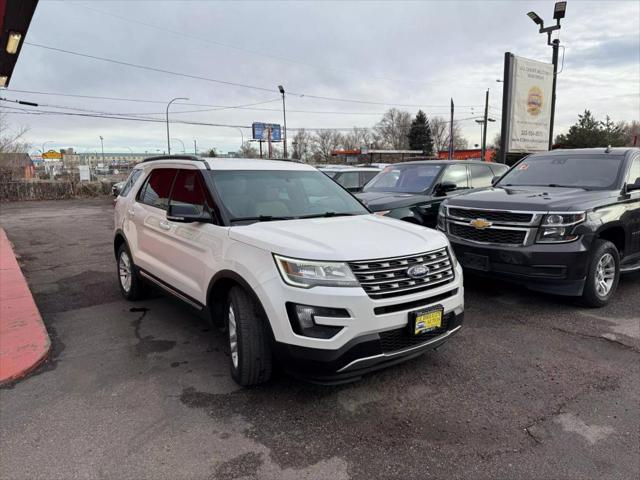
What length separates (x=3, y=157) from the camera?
34.8m

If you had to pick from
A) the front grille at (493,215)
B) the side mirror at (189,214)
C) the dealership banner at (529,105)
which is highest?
the dealership banner at (529,105)

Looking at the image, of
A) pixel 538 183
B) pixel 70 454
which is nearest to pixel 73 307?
pixel 70 454

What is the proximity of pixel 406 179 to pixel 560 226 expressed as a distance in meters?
3.75

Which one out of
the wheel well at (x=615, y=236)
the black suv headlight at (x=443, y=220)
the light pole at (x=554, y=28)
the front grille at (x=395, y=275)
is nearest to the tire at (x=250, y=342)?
the front grille at (x=395, y=275)

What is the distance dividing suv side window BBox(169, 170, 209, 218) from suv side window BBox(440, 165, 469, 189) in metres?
5.01

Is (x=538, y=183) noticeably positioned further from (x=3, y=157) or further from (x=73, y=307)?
(x=3, y=157)

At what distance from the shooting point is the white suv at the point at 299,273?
2928 mm

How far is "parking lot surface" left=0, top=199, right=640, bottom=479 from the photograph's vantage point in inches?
104

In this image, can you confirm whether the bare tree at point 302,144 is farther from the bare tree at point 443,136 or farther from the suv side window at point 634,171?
the suv side window at point 634,171

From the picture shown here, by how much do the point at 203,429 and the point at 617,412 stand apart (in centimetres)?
296

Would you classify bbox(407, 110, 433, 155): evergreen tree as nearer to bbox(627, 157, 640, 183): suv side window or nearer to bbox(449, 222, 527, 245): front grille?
bbox(627, 157, 640, 183): suv side window

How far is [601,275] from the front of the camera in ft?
17.7

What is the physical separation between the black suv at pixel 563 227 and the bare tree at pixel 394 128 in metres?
90.2

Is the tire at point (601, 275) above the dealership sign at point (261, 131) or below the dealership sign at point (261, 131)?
below
